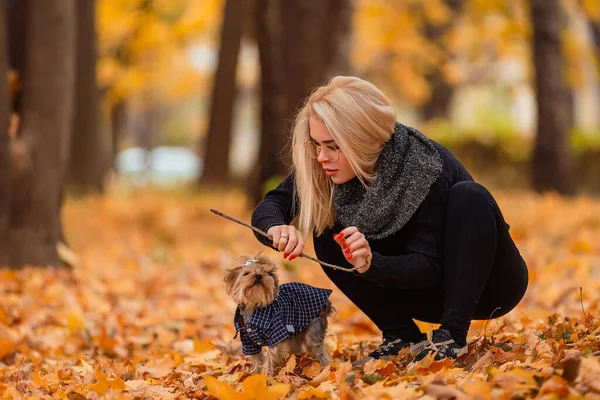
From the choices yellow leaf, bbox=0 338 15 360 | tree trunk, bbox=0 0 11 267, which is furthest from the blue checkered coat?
tree trunk, bbox=0 0 11 267

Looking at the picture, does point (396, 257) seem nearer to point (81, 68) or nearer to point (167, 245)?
point (167, 245)

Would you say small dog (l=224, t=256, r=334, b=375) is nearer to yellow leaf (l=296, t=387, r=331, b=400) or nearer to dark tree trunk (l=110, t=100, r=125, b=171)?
yellow leaf (l=296, t=387, r=331, b=400)

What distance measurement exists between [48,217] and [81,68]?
5.73m

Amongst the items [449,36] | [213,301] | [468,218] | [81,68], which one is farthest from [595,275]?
[449,36]

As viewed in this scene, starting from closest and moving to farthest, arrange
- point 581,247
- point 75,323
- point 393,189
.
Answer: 1. point 393,189
2. point 75,323
3. point 581,247

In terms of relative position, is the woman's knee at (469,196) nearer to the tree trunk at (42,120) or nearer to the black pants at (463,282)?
the black pants at (463,282)

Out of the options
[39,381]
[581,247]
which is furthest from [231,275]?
[581,247]

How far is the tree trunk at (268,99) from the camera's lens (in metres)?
9.83

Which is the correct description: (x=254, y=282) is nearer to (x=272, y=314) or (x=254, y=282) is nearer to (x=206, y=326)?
(x=272, y=314)

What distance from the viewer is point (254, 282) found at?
3264 millimetres

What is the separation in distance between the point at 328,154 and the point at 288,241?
1.34 feet

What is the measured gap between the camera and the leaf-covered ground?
2.93 meters

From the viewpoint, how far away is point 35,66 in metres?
6.64

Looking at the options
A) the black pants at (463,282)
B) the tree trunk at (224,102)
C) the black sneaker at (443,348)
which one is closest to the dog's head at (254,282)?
the black pants at (463,282)
